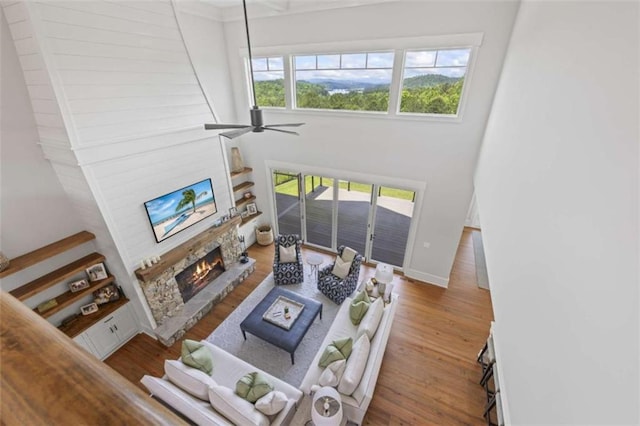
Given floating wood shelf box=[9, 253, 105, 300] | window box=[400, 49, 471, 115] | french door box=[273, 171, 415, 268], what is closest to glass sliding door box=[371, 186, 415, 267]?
french door box=[273, 171, 415, 268]

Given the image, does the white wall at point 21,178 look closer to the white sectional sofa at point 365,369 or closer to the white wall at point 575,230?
the white sectional sofa at point 365,369

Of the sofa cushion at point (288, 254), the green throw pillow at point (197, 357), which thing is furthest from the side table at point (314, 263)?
the green throw pillow at point (197, 357)

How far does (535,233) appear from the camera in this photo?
5.42ft

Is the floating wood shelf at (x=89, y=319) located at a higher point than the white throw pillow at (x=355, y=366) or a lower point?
lower

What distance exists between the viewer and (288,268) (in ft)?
18.6

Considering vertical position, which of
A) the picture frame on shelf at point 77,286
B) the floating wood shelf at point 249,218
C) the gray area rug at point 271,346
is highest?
the picture frame on shelf at point 77,286

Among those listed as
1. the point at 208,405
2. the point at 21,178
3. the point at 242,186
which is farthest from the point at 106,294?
the point at 242,186

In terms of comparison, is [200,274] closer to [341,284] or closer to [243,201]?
[243,201]

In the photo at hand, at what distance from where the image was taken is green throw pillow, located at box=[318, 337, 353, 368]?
11.1 ft

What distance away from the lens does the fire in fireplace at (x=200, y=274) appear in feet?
16.6

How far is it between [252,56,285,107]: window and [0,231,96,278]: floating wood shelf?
419 cm

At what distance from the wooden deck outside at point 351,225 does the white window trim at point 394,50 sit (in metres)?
2.96

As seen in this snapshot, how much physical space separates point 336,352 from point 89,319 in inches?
152

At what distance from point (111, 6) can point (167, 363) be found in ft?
15.3
